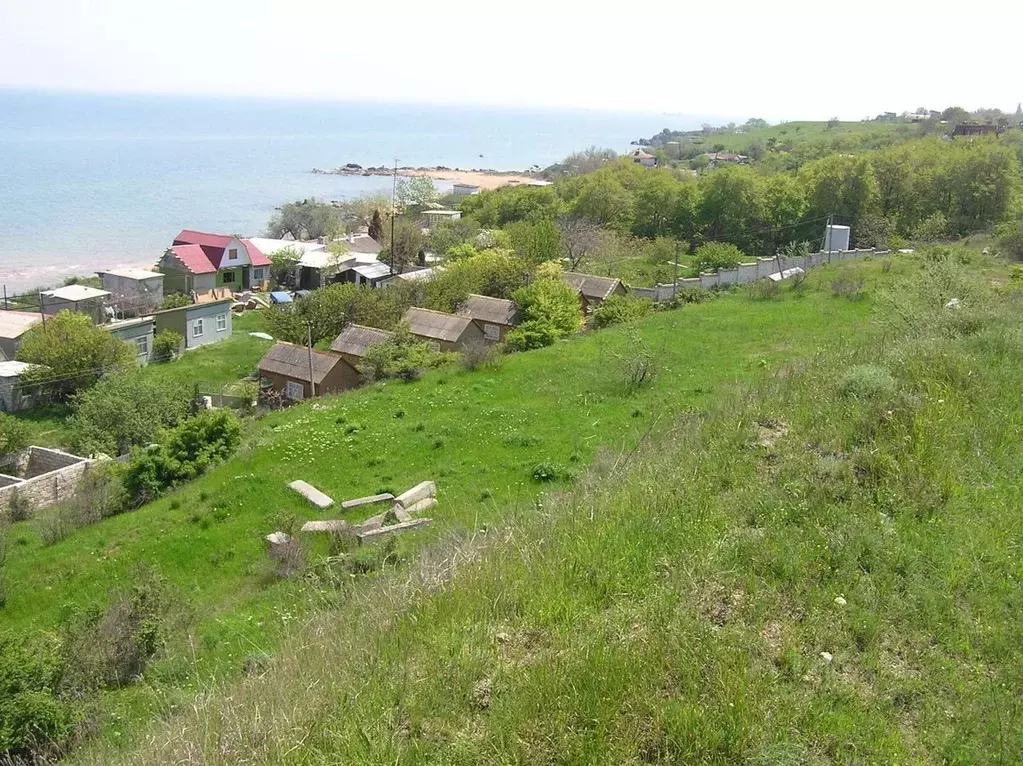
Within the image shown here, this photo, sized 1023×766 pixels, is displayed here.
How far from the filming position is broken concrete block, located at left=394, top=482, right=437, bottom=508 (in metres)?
14.7

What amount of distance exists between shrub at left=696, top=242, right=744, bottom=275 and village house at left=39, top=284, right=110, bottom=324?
86.0 ft

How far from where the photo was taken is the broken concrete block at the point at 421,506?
14195mm

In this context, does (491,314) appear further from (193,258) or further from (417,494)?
(193,258)

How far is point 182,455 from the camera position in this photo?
59.5 feet

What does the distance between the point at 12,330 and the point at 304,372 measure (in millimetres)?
12425

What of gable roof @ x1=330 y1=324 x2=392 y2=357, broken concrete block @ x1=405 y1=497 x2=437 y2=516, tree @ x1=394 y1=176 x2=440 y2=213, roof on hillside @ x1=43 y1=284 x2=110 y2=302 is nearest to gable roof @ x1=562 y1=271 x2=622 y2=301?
gable roof @ x1=330 y1=324 x2=392 y2=357

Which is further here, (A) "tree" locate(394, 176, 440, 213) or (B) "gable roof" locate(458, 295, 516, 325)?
(A) "tree" locate(394, 176, 440, 213)

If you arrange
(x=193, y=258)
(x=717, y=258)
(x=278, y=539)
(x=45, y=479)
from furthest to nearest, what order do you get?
(x=193, y=258), (x=717, y=258), (x=45, y=479), (x=278, y=539)

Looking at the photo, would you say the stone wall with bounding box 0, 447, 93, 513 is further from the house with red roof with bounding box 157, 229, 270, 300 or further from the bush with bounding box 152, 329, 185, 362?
the house with red roof with bounding box 157, 229, 270, 300

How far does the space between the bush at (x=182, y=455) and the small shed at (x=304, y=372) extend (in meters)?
5.33

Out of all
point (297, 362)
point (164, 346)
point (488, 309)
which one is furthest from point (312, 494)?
point (164, 346)

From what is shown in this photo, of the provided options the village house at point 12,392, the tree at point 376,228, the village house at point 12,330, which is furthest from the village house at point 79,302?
the tree at point 376,228

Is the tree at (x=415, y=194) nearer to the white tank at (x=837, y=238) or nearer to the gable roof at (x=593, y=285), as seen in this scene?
the white tank at (x=837, y=238)

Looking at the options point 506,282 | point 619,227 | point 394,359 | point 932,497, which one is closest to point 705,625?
point 932,497
